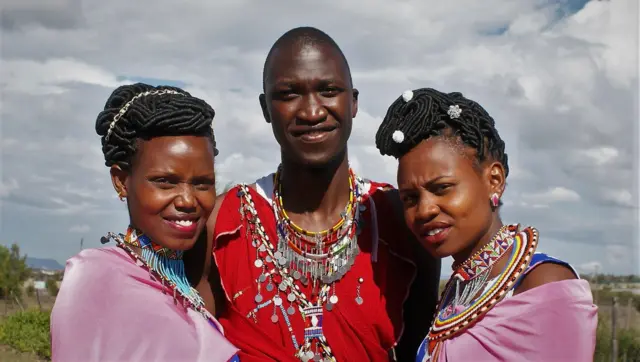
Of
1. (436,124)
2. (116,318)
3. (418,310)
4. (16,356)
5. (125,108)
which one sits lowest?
(16,356)

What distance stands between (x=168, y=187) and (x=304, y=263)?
1.09m

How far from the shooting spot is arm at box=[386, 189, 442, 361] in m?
4.07

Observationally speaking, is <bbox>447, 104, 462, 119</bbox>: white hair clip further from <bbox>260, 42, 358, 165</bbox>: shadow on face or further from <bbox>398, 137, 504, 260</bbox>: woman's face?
<bbox>260, 42, 358, 165</bbox>: shadow on face

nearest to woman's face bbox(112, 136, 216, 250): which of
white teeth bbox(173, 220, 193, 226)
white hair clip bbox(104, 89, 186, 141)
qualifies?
white teeth bbox(173, 220, 193, 226)

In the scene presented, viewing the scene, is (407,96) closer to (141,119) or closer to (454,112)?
(454,112)

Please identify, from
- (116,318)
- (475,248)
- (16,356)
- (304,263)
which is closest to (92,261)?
(116,318)

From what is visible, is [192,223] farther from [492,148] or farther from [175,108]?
[492,148]

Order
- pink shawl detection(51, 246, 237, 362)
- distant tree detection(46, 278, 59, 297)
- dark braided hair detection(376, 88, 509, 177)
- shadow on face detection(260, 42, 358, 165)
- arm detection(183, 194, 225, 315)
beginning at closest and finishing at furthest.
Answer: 1. pink shawl detection(51, 246, 237, 362)
2. dark braided hair detection(376, 88, 509, 177)
3. shadow on face detection(260, 42, 358, 165)
4. arm detection(183, 194, 225, 315)
5. distant tree detection(46, 278, 59, 297)

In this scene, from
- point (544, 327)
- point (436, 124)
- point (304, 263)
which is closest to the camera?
point (544, 327)

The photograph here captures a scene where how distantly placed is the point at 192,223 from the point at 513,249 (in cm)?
153

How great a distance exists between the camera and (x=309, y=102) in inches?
146

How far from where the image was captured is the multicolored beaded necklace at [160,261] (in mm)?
3174

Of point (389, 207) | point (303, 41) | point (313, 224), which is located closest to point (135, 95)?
point (303, 41)

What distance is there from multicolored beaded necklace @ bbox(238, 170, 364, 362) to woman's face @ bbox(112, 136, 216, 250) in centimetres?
76
